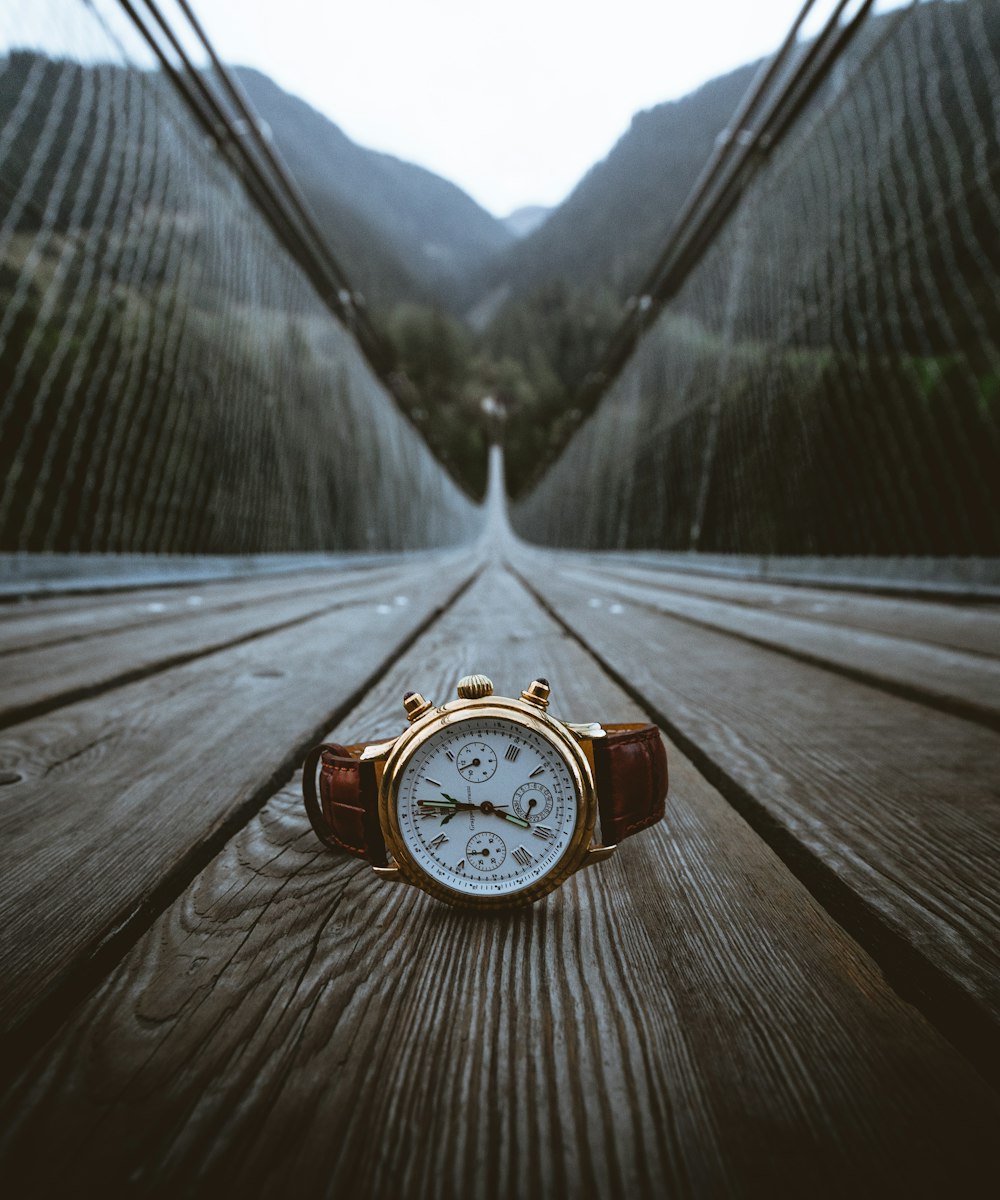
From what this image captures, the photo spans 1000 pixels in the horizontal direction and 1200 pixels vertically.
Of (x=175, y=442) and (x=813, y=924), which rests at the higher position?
(x=175, y=442)

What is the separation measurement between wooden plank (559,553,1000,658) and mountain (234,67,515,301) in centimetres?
315

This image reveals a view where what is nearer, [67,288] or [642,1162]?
[642,1162]

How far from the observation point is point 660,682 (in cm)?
93

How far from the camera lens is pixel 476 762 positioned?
15.3 inches

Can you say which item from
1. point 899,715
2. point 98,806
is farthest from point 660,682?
point 98,806

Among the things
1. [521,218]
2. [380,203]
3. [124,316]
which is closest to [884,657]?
[124,316]

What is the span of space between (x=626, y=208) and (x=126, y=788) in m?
25.7

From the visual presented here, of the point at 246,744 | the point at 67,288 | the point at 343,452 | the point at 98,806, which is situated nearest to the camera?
A: the point at 98,806

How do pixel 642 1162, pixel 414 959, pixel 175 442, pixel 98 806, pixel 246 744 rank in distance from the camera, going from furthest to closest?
pixel 175 442
pixel 246 744
pixel 98 806
pixel 414 959
pixel 642 1162

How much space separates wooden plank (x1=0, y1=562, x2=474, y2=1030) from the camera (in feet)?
1.16

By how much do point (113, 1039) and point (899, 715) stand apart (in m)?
0.74

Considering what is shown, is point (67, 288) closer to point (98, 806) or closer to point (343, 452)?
point (98, 806)

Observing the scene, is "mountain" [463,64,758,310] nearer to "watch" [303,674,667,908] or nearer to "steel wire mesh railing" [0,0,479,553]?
"steel wire mesh railing" [0,0,479,553]

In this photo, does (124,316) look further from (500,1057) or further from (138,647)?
(500,1057)
